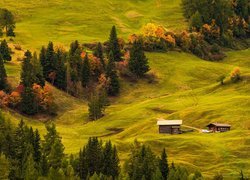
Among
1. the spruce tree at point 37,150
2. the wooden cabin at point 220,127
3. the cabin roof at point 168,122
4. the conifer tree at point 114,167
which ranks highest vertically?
the cabin roof at point 168,122

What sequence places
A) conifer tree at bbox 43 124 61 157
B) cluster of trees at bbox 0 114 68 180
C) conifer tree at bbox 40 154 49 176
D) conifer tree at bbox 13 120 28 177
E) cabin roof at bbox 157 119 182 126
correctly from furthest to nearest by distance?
cabin roof at bbox 157 119 182 126 < conifer tree at bbox 43 124 61 157 < conifer tree at bbox 13 120 28 177 < conifer tree at bbox 40 154 49 176 < cluster of trees at bbox 0 114 68 180

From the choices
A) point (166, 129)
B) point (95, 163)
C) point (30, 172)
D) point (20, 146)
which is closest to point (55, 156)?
point (95, 163)

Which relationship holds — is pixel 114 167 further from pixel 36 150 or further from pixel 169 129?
pixel 169 129

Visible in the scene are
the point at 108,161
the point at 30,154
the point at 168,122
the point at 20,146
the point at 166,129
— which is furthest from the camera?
the point at 168,122

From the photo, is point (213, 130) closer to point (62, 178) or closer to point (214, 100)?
point (214, 100)


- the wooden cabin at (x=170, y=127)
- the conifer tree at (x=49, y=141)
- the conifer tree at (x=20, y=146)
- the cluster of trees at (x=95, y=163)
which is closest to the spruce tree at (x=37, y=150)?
the conifer tree at (x=49, y=141)

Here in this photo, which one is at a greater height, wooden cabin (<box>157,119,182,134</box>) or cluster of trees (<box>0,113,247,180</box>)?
wooden cabin (<box>157,119,182,134</box>)

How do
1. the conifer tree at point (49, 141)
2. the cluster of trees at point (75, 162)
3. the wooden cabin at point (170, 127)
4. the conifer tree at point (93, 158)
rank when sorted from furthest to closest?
the wooden cabin at point (170, 127)
the conifer tree at point (49, 141)
the conifer tree at point (93, 158)
the cluster of trees at point (75, 162)

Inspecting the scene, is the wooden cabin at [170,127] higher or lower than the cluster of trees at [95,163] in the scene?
higher

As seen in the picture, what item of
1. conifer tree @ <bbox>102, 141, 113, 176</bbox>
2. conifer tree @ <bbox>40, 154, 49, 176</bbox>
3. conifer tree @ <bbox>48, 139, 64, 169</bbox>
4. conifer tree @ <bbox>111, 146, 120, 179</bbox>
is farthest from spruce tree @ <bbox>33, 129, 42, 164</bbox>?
conifer tree @ <bbox>111, 146, 120, 179</bbox>

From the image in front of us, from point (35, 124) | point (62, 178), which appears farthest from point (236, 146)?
point (35, 124)

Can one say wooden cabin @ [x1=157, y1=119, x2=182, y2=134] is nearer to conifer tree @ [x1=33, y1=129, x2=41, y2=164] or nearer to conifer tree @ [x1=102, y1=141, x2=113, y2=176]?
conifer tree @ [x1=102, y1=141, x2=113, y2=176]

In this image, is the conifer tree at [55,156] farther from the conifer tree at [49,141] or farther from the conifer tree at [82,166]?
the conifer tree at [49,141]

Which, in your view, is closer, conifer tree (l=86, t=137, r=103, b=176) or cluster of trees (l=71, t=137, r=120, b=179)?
cluster of trees (l=71, t=137, r=120, b=179)
